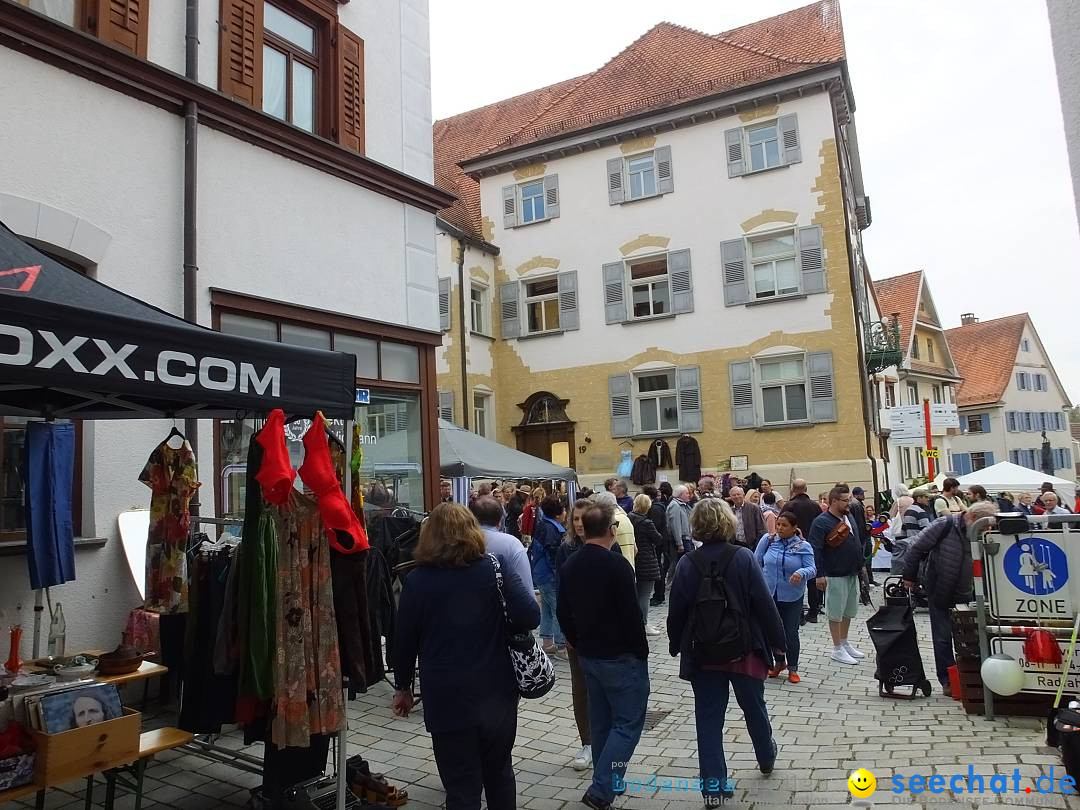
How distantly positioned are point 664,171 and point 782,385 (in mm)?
6498

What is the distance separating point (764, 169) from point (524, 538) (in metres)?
13.3

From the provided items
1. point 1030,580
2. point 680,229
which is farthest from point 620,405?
point 1030,580

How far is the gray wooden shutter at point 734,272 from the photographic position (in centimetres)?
2044

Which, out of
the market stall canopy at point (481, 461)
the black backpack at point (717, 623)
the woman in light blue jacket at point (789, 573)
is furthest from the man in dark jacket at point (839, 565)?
the market stall canopy at point (481, 461)

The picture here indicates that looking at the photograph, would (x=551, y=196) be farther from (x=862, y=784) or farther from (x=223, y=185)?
(x=862, y=784)

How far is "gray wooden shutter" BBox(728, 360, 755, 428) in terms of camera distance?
20172 millimetres

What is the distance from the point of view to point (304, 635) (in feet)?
13.9

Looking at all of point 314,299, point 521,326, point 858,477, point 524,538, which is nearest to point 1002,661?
point 524,538

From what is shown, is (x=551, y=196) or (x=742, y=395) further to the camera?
(x=551, y=196)

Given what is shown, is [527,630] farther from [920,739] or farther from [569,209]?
[569,209]

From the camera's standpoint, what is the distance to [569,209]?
22812 mm

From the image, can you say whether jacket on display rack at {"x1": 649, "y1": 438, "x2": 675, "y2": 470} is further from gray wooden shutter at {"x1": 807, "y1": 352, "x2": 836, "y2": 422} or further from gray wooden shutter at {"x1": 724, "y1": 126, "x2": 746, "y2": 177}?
gray wooden shutter at {"x1": 724, "y1": 126, "x2": 746, "y2": 177}

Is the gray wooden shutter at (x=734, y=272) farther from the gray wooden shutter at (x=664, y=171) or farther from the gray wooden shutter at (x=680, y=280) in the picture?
the gray wooden shutter at (x=664, y=171)

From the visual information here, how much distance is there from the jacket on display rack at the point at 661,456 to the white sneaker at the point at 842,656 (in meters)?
12.2
